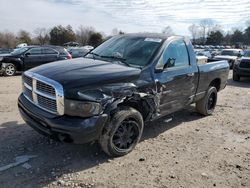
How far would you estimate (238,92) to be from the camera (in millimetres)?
11492

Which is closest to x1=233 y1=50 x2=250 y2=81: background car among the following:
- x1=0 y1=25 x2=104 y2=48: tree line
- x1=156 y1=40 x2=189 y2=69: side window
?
x1=156 y1=40 x2=189 y2=69: side window

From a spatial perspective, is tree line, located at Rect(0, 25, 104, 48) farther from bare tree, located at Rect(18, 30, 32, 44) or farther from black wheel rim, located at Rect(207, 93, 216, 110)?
black wheel rim, located at Rect(207, 93, 216, 110)

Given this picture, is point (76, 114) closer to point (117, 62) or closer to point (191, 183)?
point (117, 62)

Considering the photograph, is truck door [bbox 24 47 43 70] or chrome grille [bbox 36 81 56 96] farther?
truck door [bbox 24 47 43 70]

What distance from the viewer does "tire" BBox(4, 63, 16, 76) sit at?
15266 millimetres

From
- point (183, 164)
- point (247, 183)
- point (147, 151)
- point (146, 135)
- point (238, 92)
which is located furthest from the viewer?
point (238, 92)

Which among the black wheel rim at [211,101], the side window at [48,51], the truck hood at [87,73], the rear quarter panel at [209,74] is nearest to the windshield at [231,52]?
the side window at [48,51]

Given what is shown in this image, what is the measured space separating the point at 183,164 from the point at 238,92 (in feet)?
25.3

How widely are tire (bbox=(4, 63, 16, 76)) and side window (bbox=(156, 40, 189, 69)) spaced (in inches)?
457

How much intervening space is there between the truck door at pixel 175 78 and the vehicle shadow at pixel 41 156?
0.74 m

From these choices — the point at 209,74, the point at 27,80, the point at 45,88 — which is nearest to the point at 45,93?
the point at 45,88

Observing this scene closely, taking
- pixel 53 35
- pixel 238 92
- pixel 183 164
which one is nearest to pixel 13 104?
pixel 183 164

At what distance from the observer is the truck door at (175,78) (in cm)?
539

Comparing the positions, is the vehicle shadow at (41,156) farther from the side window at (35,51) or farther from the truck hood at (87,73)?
the side window at (35,51)
